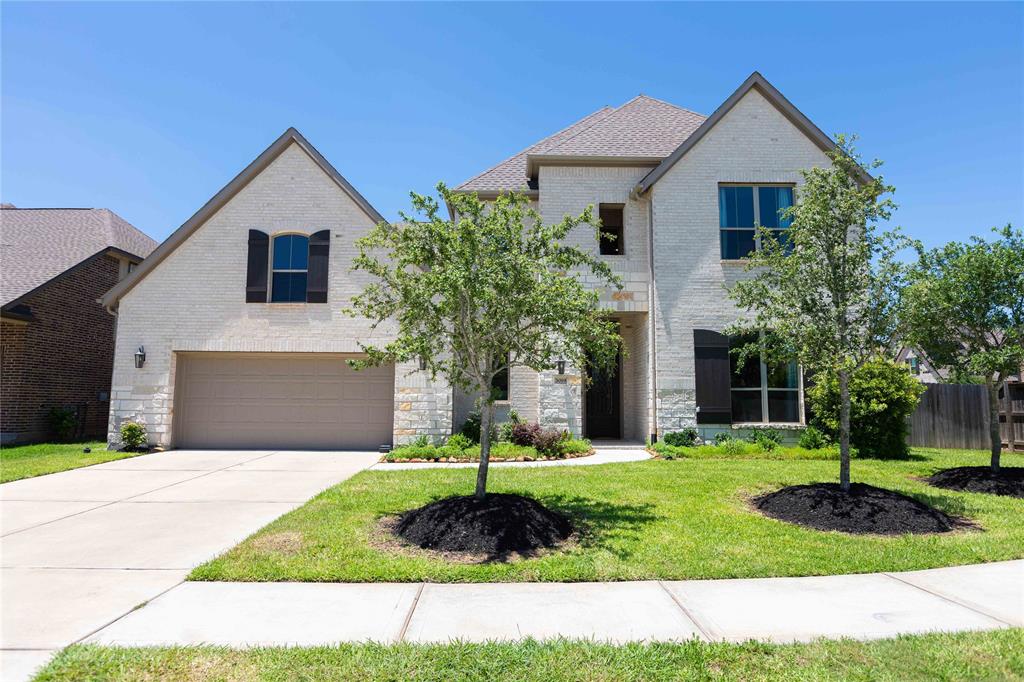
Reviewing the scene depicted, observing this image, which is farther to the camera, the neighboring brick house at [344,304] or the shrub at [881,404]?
the neighboring brick house at [344,304]

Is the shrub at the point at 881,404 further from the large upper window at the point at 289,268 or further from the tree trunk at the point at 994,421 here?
the large upper window at the point at 289,268

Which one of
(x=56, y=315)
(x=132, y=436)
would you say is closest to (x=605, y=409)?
(x=132, y=436)

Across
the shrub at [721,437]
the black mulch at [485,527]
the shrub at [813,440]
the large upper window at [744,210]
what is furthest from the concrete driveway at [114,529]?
the large upper window at [744,210]

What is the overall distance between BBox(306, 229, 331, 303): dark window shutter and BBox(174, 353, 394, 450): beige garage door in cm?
151

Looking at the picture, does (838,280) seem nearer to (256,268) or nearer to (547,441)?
(547,441)

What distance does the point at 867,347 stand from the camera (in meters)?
7.42

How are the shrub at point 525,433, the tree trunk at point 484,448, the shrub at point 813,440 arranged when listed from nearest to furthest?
1. the tree trunk at point 484,448
2. the shrub at point 813,440
3. the shrub at point 525,433

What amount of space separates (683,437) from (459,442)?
17.4 ft

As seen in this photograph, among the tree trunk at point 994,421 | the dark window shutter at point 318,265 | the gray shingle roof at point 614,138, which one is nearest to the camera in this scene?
the tree trunk at point 994,421

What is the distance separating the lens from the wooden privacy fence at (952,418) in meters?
13.9

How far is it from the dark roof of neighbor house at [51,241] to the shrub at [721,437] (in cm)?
1819

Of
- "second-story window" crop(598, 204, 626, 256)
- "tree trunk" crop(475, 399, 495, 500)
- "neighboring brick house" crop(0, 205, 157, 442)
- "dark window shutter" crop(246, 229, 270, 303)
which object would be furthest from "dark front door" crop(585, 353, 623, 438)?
"neighboring brick house" crop(0, 205, 157, 442)

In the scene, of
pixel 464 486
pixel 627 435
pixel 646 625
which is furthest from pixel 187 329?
pixel 646 625

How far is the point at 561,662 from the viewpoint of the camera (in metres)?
3.27
